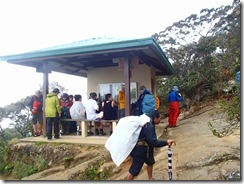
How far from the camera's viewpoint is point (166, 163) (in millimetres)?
5047

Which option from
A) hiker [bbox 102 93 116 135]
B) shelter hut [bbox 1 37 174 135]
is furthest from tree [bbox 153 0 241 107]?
hiker [bbox 102 93 116 135]

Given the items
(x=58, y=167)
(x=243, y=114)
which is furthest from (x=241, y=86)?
(x=58, y=167)

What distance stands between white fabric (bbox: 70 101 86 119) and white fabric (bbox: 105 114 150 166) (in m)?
3.64

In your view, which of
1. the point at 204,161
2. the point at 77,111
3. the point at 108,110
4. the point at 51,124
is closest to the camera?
the point at 204,161

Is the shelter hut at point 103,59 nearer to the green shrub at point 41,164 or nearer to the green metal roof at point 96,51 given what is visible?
the green metal roof at point 96,51

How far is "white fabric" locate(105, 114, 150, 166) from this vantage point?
3.98 metres

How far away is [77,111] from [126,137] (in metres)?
3.82

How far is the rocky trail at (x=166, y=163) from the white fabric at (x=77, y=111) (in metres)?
1.14

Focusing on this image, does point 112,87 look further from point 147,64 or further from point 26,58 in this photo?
point 26,58

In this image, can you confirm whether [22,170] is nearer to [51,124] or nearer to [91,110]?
[51,124]

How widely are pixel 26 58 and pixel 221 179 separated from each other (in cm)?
605

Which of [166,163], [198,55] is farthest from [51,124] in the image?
[198,55]

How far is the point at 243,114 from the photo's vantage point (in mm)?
4344

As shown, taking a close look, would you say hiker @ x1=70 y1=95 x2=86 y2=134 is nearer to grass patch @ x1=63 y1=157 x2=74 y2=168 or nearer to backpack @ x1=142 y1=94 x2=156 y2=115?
grass patch @ x1=63 y1=157 x2=74 y2=168
